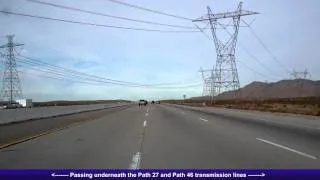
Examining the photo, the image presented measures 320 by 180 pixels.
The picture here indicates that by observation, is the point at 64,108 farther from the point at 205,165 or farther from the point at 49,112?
the point at 205,165

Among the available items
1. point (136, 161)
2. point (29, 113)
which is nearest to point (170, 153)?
point (136, 161)

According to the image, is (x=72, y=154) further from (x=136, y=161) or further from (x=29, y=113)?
(x=29, y=113)

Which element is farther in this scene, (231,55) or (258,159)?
(231,55)

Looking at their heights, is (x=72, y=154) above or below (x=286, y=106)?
below

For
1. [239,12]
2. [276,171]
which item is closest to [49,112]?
[239,12]

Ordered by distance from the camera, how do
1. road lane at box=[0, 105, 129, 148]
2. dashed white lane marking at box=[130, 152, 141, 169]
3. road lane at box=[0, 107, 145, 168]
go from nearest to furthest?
dashed white lane marking at box=[130, 152, 141, 169]
road lane at box=[0, 107, 145, 168]
road lane at box=[0, 105, 129, 148]

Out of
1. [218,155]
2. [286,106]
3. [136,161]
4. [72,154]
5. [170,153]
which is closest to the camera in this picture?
[136,161]

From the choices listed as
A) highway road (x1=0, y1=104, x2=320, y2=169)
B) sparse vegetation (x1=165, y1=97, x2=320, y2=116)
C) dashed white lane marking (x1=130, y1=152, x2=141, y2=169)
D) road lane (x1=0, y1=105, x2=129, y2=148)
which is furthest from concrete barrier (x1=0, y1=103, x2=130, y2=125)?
sparse vegetation (x1=165, y1=97, x2=320, y2=116)

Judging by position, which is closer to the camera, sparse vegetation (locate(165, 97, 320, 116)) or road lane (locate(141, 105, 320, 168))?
road lane (locate(141, 105, 320, 168))

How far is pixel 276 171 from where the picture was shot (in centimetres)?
960

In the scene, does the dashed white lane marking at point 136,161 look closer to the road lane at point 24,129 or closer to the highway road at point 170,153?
the highway road at point 170,153

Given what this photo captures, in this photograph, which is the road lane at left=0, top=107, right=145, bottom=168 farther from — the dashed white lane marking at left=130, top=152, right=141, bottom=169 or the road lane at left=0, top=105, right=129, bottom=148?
the road lane at left=0, top=105, right=129, bottom=148

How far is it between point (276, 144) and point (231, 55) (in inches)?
1890

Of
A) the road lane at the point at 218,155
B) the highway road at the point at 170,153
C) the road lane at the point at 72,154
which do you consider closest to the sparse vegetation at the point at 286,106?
the highway road at the point at 170,153
